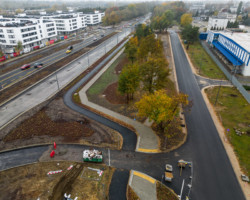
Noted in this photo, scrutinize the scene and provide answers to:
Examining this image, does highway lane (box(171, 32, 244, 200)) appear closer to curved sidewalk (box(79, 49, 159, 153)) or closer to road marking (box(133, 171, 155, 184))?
road marking (box(133, 171, 155, 184))

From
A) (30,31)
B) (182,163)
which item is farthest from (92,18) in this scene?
(182,163)

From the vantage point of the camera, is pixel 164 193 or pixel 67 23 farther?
pixel 67 23

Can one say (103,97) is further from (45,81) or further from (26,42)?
(26,42)

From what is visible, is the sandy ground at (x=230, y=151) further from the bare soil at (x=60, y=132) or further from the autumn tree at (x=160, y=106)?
the bare soil at (x=60, y=132)

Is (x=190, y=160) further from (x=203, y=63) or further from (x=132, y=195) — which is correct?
(x=203, y=63)

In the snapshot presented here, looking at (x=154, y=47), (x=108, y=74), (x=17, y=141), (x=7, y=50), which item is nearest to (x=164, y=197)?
(x=17, y=141)
